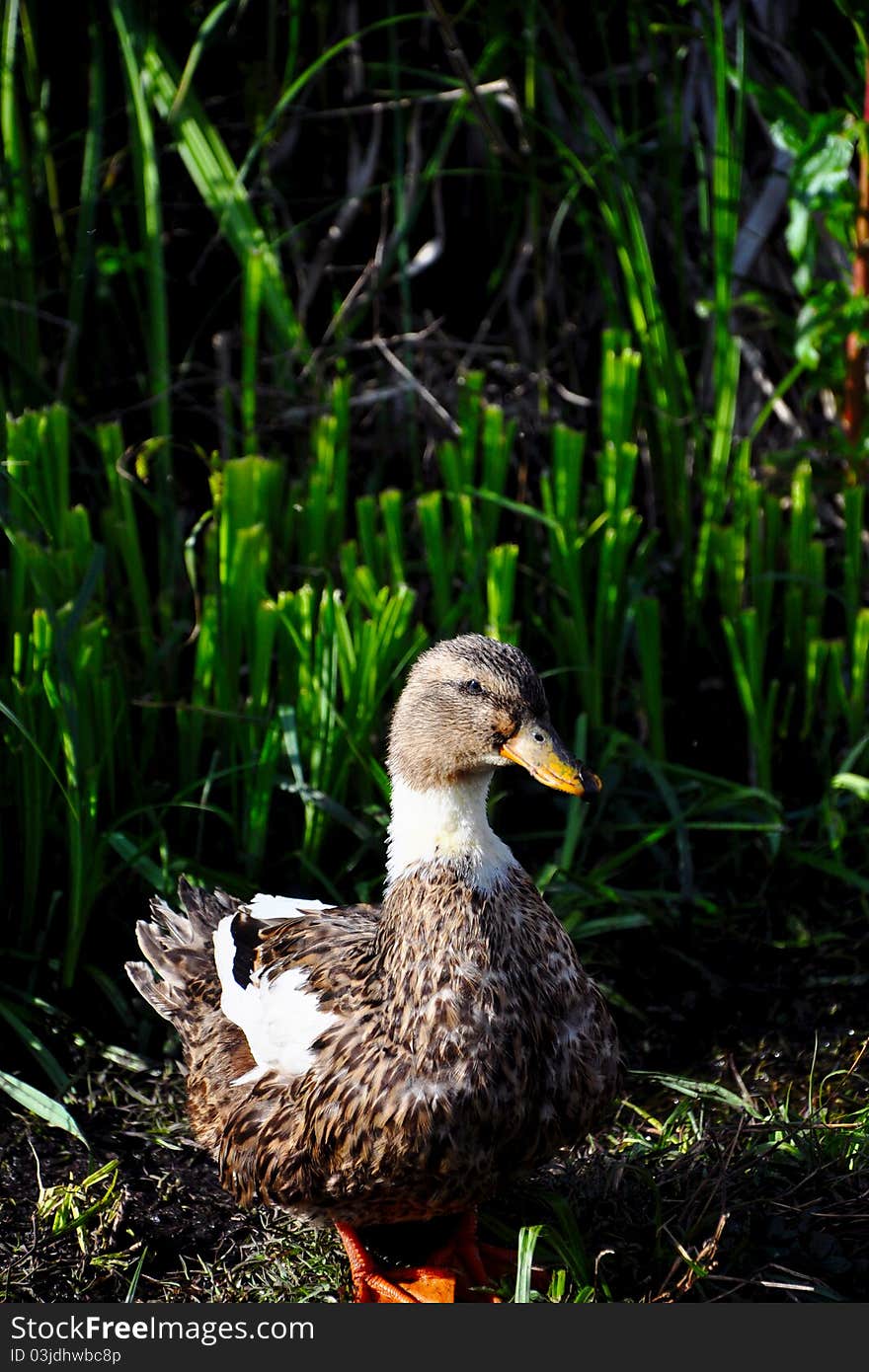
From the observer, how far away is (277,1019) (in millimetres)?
2266

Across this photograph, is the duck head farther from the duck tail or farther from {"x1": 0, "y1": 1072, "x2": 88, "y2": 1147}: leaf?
{"x1": 0, "y1": 1072, "x2": 88, "y2": 1147}: leaf

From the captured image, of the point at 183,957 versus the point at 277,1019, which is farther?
the point at 183,957

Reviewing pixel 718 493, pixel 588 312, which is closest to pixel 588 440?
pixel 588 312

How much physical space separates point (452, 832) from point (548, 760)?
0.19 metres

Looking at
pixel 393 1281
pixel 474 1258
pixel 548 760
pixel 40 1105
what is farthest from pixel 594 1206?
pixel 40 1105

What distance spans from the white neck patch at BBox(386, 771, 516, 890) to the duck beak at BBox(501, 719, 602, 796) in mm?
94

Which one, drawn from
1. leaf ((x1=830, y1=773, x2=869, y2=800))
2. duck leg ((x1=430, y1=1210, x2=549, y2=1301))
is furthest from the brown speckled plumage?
leaf ((x1=830, y1=773, x2=869, y2=800))

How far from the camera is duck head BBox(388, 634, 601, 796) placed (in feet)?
6.96

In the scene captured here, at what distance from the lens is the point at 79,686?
2.77 metres

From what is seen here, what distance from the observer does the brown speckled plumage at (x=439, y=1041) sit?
6.75 ft

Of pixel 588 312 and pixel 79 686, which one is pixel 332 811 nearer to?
pixel 79 686

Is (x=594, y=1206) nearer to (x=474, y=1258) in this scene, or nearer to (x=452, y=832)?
(x=474, y=1258)

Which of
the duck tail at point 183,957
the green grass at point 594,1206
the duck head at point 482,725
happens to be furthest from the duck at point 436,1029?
the duck tail at point 183,957

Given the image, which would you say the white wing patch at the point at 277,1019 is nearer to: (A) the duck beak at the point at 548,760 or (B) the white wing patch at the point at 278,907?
(B) the white wing patch at the point at 278,907
